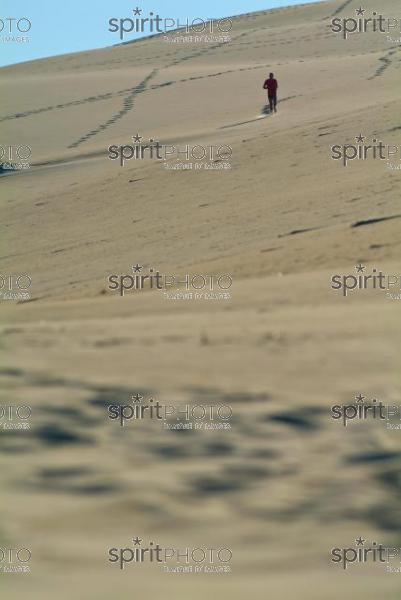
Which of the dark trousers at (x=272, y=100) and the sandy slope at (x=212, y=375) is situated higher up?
the dark trousers at (x=272, y=100)

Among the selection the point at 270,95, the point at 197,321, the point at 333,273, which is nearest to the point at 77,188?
the point at 270,95

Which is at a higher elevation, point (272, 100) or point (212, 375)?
point (272, 100)

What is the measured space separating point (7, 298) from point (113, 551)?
5641 millimetres

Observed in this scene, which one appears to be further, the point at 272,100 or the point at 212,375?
the point at 272,100

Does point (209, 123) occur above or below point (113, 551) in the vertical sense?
above

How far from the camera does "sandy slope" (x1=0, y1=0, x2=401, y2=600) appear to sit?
360 cm

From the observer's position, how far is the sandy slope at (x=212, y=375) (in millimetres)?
3604

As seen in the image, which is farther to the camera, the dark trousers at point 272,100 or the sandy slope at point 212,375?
the dark trousers at point 272,100

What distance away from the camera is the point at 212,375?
200 inches

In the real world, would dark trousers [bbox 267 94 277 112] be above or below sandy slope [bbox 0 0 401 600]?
above

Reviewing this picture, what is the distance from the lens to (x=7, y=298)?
893 centimetres

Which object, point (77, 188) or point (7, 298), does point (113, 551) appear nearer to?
point (7, 298)

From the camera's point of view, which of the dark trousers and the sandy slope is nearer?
the sandy slope

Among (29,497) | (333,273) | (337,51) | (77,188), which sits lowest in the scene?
(29,497)
